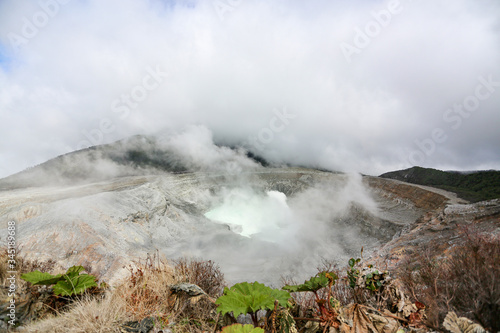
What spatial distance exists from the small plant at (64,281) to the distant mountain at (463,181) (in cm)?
3407

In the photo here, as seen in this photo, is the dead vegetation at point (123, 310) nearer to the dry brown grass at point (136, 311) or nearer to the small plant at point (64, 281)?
the dry brown grass at point (136, 311)

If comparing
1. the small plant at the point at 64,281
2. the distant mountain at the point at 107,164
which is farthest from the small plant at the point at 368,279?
the distant mountain at the point at 107,164

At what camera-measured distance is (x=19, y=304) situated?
377 cm

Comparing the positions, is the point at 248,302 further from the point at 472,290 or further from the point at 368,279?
the point at 472,290

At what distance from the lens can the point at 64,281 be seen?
3803 mm

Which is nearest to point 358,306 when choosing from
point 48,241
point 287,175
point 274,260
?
point 48,241

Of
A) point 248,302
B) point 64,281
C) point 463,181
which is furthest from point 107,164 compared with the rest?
point 463,181

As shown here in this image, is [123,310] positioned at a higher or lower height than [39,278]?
lower

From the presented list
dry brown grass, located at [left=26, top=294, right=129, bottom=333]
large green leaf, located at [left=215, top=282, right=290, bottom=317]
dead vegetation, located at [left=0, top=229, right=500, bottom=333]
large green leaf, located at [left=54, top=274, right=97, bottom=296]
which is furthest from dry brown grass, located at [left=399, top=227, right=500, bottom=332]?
large green leaf, located at [left=54, top=274, right=97, bottom=296]

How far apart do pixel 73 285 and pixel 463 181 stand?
5301cm

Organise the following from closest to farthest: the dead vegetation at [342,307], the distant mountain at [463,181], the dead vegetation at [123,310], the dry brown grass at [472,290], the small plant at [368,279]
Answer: the dry brown grass at [472,290], the dead vegetation at [342,307], the small plant at [368,279], the dead vegetation at [123,310], the distant mountain at [463,181]

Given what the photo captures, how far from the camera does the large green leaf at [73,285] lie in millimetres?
3643

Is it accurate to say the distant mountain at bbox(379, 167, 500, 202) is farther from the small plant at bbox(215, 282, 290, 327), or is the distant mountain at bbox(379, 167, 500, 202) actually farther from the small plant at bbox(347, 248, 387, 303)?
the small plant at bbox(215, 282, 290, 327)

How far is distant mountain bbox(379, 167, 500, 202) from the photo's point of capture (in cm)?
2684
